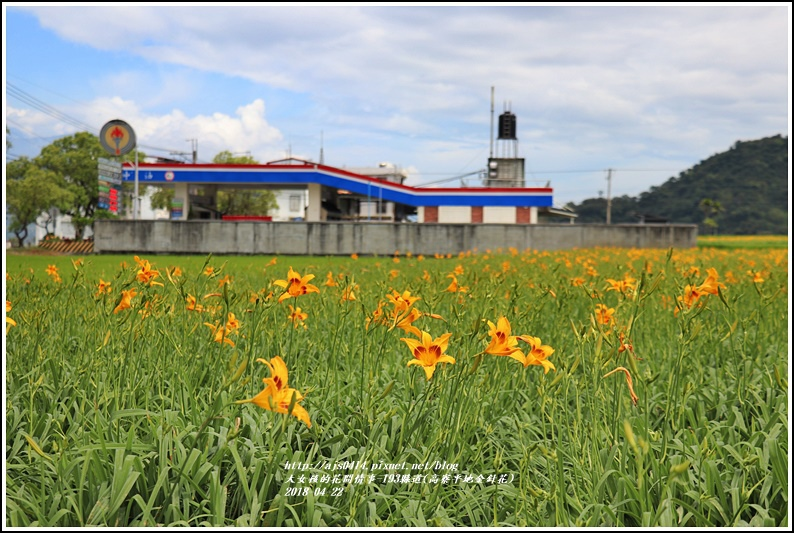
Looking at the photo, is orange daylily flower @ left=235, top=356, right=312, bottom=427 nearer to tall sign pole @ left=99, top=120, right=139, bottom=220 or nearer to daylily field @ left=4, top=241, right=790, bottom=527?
daylily field @ left=4, top=241, right=790, bottom=527

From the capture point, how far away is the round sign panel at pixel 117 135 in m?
19.7

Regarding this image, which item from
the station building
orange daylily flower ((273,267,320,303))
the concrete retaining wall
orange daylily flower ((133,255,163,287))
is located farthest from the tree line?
orange daylily flower ((273,267,320,303))

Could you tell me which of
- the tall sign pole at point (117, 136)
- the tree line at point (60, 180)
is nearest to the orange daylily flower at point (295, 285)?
the tall sign pole at point (117, 136)

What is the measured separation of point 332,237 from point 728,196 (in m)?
58.5

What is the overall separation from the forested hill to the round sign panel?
44.9 meters

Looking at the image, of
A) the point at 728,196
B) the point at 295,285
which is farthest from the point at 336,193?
the point at 728,196

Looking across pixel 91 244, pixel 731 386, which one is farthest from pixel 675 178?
pixel 731 386

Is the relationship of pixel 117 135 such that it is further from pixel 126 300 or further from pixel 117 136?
pixel 126 300

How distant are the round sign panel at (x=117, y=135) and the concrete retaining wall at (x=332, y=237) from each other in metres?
4.33

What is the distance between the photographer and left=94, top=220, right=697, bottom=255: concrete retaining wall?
55.1ft

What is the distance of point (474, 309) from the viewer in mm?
3137

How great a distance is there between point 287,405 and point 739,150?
6921 centimetres

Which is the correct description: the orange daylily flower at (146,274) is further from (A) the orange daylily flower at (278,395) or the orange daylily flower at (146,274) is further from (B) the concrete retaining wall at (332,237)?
(B) the concrete retaining wall at (332,237)

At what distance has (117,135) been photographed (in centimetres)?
2039
